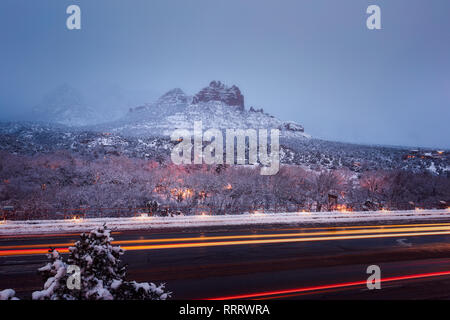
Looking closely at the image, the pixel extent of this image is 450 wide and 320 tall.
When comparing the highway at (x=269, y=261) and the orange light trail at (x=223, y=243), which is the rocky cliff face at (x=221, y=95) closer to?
the orange light trail at (x=223, y=243)

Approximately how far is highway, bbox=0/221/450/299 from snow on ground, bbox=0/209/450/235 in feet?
2.14

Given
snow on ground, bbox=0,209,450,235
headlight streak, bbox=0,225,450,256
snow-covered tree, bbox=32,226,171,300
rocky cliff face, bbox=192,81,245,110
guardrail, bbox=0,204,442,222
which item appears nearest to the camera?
snow-covered tree, bbox=32,226,171,300

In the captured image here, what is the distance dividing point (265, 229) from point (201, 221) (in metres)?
3.29

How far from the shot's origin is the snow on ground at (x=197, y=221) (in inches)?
414

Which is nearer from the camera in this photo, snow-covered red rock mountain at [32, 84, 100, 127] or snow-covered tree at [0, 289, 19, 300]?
snow-covered tree at [0, 289, 19, 300]

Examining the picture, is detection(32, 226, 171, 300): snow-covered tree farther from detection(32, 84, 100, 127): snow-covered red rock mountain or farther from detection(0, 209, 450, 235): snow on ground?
detection(32, 84, 100, 127): snow-covered red rock mountain

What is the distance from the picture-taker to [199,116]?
9162 centimetres

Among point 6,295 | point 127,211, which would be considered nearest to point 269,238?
point 6,295

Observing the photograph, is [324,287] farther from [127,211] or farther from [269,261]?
[127,211]

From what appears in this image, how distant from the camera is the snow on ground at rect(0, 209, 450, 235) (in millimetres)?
10516

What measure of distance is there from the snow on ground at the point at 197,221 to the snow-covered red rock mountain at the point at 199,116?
180 ft

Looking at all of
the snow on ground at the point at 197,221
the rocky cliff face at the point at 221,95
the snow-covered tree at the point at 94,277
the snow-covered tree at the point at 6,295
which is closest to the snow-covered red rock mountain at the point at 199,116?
the rocky cliff face at the point at 221,95

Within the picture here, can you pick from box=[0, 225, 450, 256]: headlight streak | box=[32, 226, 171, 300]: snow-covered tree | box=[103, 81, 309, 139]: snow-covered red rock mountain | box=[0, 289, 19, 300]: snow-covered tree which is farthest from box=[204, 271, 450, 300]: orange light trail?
box=[103, 81, 309, 139]: snow-covered red rock mountain

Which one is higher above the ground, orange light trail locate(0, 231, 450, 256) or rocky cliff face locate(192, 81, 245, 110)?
rocky cliff face locate(192, 81, 245, 110)
